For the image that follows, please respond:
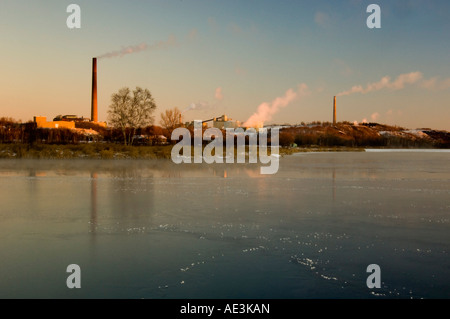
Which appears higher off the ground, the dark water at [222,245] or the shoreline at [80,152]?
the shoreline at [80,152]

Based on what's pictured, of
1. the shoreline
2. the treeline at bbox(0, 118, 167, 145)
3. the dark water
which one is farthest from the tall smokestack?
the dark water

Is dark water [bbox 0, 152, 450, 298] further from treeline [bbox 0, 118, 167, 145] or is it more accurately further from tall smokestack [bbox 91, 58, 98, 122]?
tall smokestack [bbox 91, 58, 98, 122]

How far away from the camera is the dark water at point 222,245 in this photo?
4.71 meters

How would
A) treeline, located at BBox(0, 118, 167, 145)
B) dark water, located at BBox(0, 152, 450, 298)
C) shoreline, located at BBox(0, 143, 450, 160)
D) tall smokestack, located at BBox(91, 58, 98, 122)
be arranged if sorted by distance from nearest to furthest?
dark water, located at BBox(0, 152, 450, 298) < shoreline, located at BBox(0, 143, 450, 160) < treeline, located at BBox(0, 118, 167, 145) < tall smokestack, located at BBox(91, 58, 98, 122)

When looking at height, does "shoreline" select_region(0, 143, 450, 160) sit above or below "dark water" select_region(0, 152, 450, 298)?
above

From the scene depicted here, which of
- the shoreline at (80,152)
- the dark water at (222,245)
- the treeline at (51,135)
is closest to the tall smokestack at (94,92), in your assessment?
the treeline at (51,135)

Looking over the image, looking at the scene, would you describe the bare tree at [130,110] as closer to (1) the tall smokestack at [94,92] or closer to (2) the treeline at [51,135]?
(2) the treeline at [51,135]

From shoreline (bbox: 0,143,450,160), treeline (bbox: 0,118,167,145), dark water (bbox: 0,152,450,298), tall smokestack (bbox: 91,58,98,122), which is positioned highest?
tall smokestack (bbox: 91,58,98,122)

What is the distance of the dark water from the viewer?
4715mm

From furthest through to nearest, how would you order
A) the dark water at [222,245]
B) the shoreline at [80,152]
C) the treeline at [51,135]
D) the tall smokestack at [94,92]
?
the tall smokestack at [94,92], the treeline at [51,135], the shoreline at [80,152], the dark water at [222,245]

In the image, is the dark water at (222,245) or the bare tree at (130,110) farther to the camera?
the bare tree at (130,110)

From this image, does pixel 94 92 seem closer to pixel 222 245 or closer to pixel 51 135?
pixel 51 135
